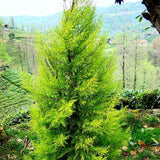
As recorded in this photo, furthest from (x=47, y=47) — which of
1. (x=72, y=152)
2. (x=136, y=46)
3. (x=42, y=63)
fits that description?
(x=136, y=46)

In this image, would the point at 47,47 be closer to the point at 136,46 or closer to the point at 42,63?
the point at 42,63

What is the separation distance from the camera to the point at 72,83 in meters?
2.63

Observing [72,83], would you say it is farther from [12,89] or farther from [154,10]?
[12,89]

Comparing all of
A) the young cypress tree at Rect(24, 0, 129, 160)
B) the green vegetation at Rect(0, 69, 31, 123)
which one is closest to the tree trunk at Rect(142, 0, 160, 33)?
the young cypress tree at Rect(24, 0, 129, 160)

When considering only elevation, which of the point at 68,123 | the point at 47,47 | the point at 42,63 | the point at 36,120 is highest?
the point at 47,47

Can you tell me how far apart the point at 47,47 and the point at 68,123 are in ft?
5.35

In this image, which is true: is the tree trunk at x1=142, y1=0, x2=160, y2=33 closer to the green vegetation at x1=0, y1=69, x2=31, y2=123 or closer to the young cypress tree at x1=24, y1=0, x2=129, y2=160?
the young cypress tree at x1=24, y1=0, x2=129, y2=160

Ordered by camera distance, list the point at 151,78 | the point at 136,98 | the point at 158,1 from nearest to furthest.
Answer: the point at 158,1
the point at 136,98
the point at 151,78

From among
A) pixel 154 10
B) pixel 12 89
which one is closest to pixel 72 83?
pixel 154 10

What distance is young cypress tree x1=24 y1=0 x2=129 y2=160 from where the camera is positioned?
2418 millimetres

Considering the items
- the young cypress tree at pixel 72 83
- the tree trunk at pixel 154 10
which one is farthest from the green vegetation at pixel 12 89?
the tree trunk at pixel 154 10

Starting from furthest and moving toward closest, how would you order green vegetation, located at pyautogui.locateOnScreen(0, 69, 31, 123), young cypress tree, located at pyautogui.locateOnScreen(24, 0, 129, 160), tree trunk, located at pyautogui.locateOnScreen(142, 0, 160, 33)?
1. green vegetation, located at pyautogui.locateOnScreen(0, 69, 31, 123)
2. young cypress tree, located at pyautogui.locateOnScreen(24, 0, 129, 160)
3. tree trunk, located at pyautogui.locateOnScreen(142, 0, 160, 33)

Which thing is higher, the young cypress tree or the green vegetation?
the young cypress tree

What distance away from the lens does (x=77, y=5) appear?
2412 mm
